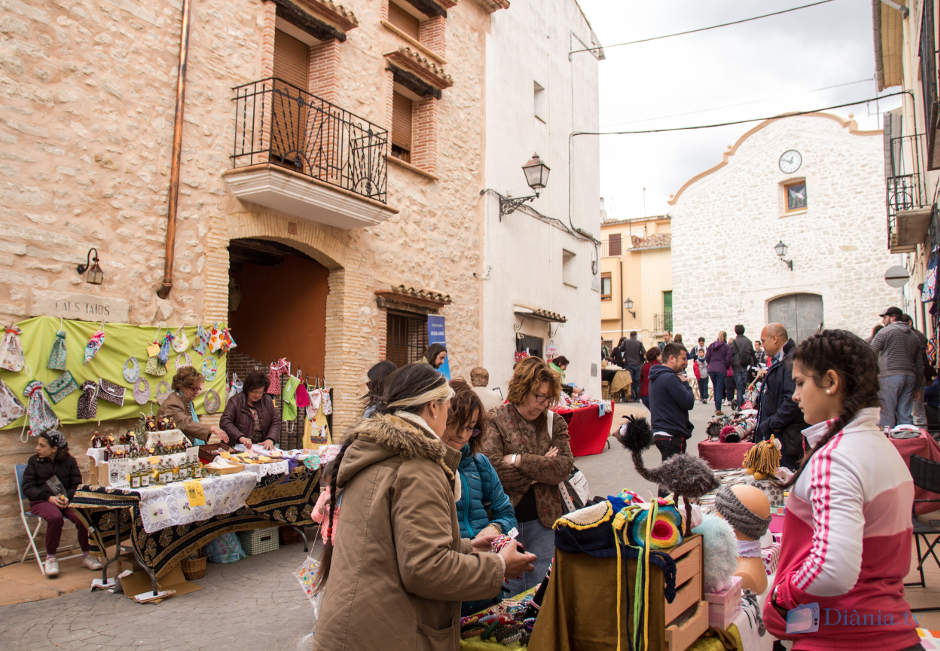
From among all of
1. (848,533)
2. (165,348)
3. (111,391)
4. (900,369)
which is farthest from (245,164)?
(900,369)

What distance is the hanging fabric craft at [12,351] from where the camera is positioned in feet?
20.2

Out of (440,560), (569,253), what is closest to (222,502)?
(440,560)

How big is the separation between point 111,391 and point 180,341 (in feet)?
3.31

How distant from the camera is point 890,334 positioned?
347 inches

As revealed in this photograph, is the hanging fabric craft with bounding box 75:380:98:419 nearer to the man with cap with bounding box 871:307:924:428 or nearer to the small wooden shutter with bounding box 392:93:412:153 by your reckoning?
the small wooden shutter with bounding box 392:93:412:153

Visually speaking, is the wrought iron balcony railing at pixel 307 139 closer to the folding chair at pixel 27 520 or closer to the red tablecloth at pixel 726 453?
the folding chair at pixel 27 520

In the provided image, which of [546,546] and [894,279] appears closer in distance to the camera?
[546,546]

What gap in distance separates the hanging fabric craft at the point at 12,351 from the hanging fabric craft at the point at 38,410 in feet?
0.72

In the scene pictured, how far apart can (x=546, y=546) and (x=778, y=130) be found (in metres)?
26.0

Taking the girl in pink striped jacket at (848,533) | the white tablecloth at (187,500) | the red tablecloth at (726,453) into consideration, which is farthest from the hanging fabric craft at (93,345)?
the girl in pink striped jacket at (848,533)

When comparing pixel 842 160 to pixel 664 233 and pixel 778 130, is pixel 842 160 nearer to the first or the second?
pixel 778 130

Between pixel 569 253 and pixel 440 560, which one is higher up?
pixel 569 253

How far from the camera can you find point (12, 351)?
6230 mm

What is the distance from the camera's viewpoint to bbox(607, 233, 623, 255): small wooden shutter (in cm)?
3581
